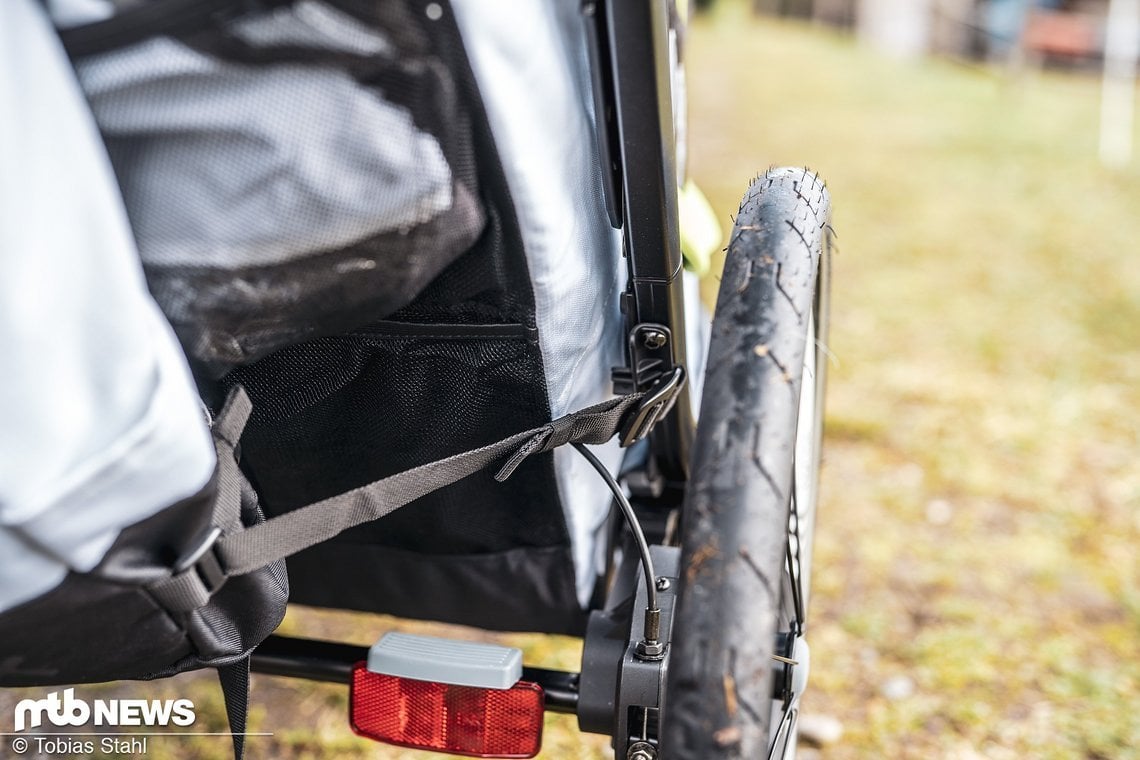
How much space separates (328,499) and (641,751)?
16.0 inches

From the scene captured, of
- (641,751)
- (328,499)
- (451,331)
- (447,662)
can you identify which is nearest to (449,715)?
(447,662)

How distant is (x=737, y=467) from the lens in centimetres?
78

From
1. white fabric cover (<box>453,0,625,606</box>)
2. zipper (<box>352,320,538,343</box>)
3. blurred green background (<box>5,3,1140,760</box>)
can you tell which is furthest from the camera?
blurred green background (<box>5,3,1140,760</box>)

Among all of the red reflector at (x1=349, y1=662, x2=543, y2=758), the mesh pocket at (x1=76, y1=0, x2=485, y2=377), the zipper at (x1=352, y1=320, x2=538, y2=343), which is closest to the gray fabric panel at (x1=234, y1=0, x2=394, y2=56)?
the mesh pocket at (x1=76, y1=0, x2=485, y2=377)

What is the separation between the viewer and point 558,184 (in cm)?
88

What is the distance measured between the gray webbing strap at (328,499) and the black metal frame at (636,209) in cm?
8

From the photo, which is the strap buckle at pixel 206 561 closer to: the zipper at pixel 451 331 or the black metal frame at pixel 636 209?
the zipper at pixel 451 331

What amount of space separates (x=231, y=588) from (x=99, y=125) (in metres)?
0.40

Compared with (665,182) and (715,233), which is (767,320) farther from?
(715,233)

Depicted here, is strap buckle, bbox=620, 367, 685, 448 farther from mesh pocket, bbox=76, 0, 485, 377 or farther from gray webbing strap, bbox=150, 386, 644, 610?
mesh pocket, bbox=76, 0, 485, 377

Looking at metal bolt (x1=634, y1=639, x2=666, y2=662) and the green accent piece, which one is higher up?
the green accent piece

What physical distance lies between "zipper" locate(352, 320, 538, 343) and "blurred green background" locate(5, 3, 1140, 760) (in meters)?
0.55

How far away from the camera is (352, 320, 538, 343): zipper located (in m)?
0.94

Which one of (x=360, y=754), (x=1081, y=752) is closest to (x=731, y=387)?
(x=360, y=754)
